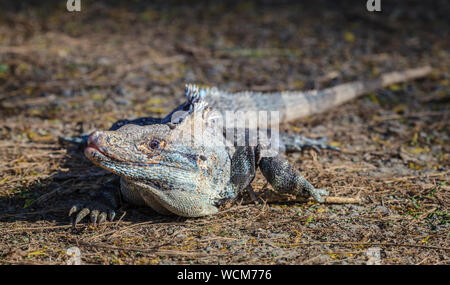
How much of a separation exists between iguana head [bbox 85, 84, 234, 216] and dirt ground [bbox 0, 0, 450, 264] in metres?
0.26

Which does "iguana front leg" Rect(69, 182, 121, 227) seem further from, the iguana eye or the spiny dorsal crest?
the spiny dorsal crest

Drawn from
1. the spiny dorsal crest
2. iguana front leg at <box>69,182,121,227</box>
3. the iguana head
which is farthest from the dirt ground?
the spiny dorsal crest

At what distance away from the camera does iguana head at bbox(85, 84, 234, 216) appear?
11.0ft

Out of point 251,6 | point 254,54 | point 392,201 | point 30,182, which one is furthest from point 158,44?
point 392,201

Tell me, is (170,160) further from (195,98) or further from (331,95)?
(331,95)

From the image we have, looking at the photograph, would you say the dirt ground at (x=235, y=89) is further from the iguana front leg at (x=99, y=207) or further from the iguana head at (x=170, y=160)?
the iguana head at (x=170, y=160)

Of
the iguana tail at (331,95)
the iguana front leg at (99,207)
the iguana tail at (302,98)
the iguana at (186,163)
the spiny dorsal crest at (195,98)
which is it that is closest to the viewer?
the iguana at (186,163)

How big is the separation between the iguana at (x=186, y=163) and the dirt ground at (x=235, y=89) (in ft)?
0.56

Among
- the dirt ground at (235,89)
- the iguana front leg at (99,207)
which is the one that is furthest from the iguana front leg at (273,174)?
the iguana front leg at (99,207)

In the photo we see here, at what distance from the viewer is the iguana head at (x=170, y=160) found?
132 inches

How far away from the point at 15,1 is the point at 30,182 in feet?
25.1

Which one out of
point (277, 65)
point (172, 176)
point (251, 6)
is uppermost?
point (251, 6)

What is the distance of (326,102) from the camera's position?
6.77 metres

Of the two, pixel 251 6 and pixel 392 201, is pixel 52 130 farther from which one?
pixel 251 6
